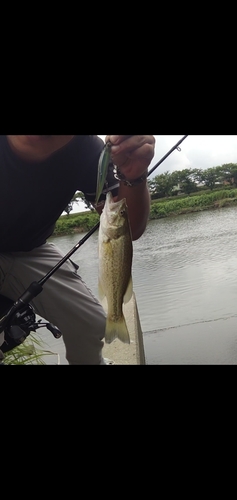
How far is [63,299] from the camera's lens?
5.09ft

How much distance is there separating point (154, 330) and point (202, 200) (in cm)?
307

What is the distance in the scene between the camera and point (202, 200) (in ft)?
21.5

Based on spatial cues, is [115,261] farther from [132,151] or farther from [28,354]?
[28,354]

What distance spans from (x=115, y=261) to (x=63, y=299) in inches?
24.4

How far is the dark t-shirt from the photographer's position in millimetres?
1276

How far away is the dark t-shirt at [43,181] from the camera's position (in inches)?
50.3

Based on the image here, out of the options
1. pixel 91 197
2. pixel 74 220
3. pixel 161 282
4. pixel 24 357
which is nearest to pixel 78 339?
pixel 91 197

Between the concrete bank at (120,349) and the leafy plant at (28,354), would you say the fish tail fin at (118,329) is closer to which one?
the concrete bank at (120,349)

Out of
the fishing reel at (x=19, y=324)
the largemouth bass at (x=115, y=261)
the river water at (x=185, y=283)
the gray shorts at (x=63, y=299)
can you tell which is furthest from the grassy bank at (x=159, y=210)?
the largemouth bass at (x=115, y=261)

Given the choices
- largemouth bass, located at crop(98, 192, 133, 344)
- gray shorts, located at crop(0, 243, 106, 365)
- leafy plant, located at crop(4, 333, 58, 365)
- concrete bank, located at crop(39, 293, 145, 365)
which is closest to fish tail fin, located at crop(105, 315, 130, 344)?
largemouth bass, located at crop(98, 192, 133, 344)

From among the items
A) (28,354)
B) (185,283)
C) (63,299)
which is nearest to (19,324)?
(63,299)

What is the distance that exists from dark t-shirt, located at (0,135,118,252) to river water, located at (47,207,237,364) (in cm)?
69

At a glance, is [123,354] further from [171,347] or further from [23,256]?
[171,347]

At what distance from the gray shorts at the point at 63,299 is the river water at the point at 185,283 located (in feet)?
1.53
